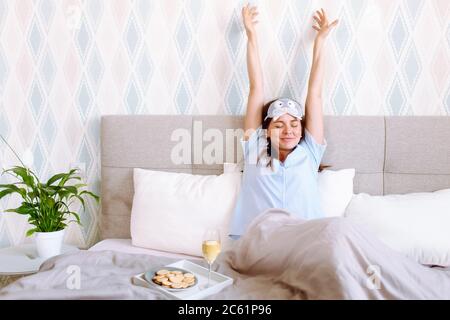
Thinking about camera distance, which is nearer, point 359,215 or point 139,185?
point 359,215

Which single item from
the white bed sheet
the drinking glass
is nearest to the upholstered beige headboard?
the white bed sheet

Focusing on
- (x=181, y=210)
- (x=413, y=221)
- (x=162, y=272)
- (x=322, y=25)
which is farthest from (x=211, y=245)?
(x=322, y=25)

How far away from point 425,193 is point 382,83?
0.60 metres

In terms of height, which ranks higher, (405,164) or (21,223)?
(405,164)

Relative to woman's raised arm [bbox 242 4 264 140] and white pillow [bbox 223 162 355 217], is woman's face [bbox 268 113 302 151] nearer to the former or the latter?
woman's raised arm [bbox 242 4 264 140]

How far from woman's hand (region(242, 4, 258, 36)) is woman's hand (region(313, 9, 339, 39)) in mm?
312

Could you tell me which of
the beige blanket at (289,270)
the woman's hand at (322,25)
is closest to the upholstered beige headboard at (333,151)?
the woman's hand at (322,25)

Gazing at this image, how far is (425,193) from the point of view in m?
1.95

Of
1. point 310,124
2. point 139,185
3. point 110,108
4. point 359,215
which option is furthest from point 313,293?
point 110,108

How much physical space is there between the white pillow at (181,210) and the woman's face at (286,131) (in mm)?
263

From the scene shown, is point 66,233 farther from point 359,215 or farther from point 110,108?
point 359,215

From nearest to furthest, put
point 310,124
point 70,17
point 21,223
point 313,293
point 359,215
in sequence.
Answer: point 313,293 → point 359,215 → point 310,124 → point 70,17 → point 21,223

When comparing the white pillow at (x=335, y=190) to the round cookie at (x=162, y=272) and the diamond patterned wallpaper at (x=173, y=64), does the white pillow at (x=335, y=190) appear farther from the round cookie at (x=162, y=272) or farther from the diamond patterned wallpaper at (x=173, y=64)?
the round cookie at (x=162, y=272)

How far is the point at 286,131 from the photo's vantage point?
2.02 m
